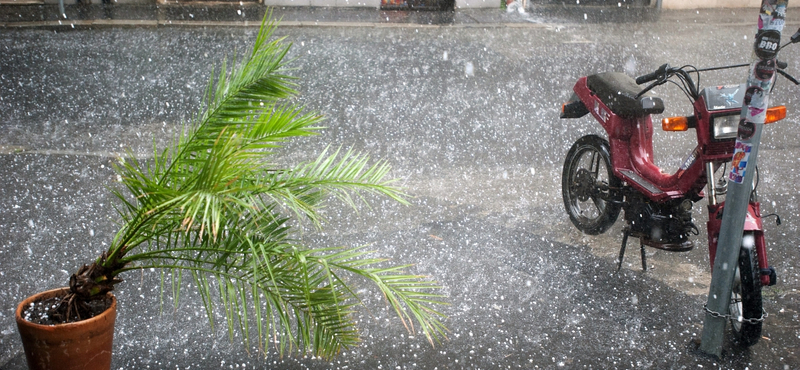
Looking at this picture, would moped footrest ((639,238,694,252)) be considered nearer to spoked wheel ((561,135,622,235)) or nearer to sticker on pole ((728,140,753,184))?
spoked wheel ((561,135,622,235))

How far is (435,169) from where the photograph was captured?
23.4ft

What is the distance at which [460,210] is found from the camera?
615 cm

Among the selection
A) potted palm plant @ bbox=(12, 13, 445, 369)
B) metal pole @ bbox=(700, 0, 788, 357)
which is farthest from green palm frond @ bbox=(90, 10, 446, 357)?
metal pole @ bbox=(700, 0, 788, 357)

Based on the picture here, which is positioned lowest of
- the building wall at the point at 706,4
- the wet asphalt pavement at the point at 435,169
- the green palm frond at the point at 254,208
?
the wet asphalt pavement at the point at 435,169

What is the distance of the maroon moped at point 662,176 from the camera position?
13.1 ft

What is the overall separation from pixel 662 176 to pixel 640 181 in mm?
151

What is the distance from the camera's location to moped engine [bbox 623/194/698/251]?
4.66m

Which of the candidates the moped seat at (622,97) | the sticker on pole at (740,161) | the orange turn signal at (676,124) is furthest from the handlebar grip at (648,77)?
the sticker on pole at (740,161)

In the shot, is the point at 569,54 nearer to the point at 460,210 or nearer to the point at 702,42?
the point at 702,42

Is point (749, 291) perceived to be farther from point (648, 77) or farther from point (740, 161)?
point (648, 77)

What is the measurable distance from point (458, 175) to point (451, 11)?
8705mm

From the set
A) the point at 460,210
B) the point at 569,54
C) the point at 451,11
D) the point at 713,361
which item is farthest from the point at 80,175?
the point at 451,11

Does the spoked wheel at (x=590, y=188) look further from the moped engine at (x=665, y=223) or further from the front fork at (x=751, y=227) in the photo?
the front fork at (x=751, y=227)

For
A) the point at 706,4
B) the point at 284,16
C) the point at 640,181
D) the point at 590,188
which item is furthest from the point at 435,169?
the point at 706,4
